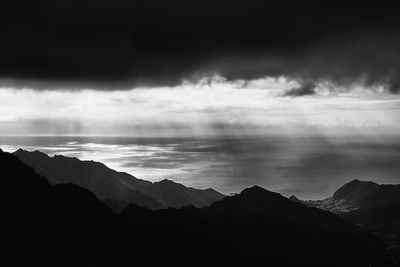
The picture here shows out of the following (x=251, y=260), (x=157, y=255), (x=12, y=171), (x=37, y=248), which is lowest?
(x=251, y=260)

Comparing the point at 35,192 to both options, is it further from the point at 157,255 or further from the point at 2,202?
the point at 157,255

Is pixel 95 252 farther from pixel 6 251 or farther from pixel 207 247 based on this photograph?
pixel 207 247

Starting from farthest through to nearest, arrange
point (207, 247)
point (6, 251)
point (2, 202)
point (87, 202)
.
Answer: point (207, 247), point (87, 202), point (2, 202), point (6, 251)

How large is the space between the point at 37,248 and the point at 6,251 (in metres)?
10.3

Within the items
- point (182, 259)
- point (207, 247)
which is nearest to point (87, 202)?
point (182, 259)

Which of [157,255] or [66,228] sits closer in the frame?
[66,228]

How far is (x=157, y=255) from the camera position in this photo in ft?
522

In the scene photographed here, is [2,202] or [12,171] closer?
[2,202]

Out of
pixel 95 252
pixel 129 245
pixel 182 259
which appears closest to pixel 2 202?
pixel 95 252

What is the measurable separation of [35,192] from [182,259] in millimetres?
67272

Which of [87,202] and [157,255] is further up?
[87,202]

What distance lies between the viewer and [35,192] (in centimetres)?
15062

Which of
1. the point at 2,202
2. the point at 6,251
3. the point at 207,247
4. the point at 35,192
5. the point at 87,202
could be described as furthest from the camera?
the point at 207,247

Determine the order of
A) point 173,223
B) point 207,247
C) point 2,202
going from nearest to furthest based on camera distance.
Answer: point 2,202
point 207,247
point 173,223
